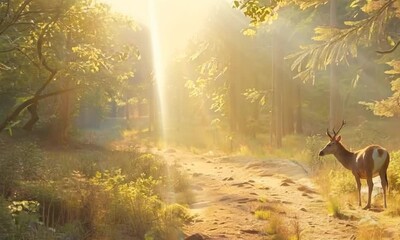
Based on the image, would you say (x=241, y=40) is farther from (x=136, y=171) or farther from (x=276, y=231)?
(x=276, y=231)

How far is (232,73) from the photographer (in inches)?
1203

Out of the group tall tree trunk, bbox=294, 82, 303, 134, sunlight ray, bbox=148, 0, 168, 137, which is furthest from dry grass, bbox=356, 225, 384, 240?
sunlight ray, bbox=148, 0, 168, 137

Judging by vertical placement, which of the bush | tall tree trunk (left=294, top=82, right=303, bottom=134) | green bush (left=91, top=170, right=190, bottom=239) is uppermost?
tall tree trunk (left=294, top=82, right=303, bottom=134)

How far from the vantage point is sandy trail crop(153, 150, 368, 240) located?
9133mm

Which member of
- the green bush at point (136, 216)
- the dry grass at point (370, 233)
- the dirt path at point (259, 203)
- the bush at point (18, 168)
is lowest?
the dirt path at point (259, 203)

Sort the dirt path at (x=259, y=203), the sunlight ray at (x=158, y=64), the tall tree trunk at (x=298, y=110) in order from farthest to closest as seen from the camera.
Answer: the sunlight ray at (x=158, y=64), the tall tree trunk at (x=298, y=110), the dirt path at (x=259, y=203)

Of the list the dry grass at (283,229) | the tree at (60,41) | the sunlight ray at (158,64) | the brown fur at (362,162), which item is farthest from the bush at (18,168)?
the sunlight ray at (158,64)

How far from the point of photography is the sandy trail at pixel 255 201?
30.0 ft

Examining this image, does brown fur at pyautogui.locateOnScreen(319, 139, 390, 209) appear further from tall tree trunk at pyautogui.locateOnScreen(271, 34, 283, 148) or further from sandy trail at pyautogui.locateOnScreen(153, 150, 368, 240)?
tall tree trunk at pyautogui.locateOnScreen(271, 34, 283, 148)

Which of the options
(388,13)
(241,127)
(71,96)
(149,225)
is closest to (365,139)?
(241,127)

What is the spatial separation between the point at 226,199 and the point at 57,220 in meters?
5.44

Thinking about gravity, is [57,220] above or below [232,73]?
below

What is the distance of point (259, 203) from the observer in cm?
1164

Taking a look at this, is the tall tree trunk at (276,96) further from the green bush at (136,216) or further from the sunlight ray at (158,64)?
the green bush at (136,216)
